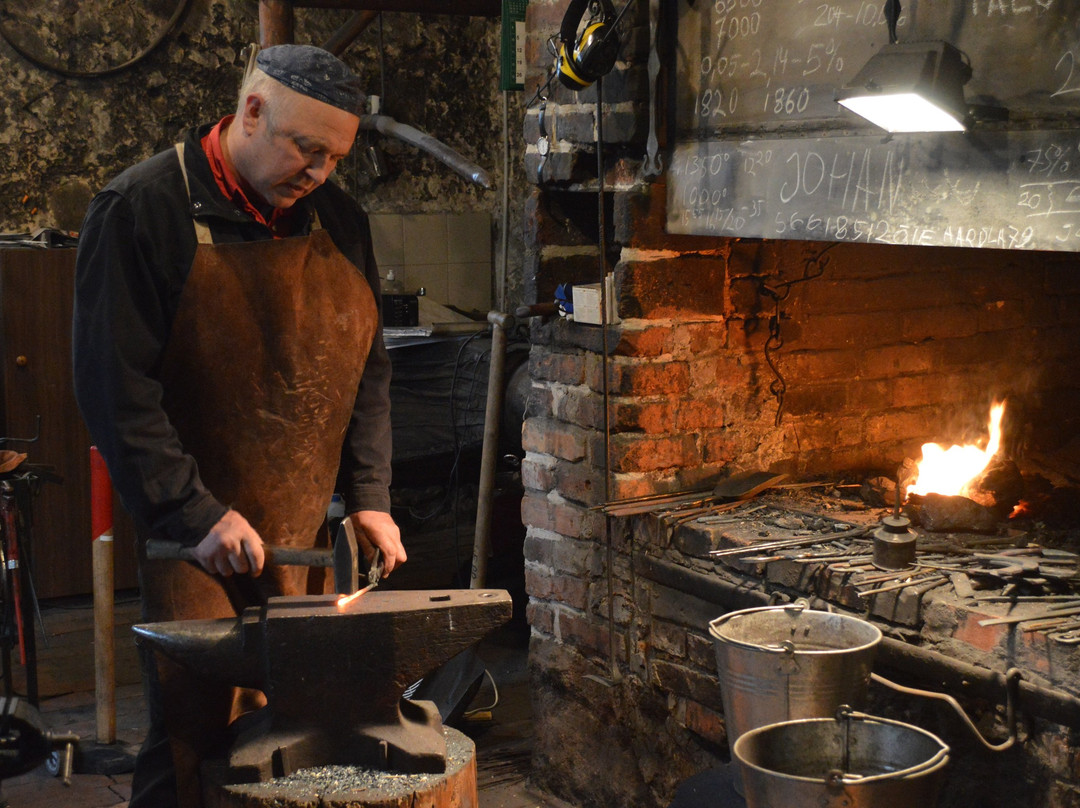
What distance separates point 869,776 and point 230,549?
117cm

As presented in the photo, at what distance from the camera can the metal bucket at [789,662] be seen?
2.10 meters

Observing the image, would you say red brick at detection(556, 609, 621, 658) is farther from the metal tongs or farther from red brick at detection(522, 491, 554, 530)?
the metal tongs

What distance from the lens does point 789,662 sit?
2098 millimetres

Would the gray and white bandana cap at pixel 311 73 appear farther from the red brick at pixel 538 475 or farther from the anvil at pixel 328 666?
the red brick at pixel 538 475

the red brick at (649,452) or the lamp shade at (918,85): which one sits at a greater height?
the lamp shade at (918,85)

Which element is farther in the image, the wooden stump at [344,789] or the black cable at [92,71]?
the black cable at [92,71]

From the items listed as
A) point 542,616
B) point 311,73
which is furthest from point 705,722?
point 311,73

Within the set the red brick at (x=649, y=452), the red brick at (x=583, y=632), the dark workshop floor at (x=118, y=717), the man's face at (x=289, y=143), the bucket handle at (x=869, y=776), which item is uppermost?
the man's face at (x=289, y=143)

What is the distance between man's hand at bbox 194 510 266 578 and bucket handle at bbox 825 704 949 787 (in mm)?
1054

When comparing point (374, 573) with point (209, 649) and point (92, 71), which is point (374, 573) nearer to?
point (209, 649)

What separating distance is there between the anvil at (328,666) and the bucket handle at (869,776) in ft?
1.98

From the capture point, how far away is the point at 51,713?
4215mm

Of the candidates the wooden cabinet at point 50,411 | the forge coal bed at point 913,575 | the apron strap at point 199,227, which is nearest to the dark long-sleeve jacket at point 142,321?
the apron strap at point 199,227

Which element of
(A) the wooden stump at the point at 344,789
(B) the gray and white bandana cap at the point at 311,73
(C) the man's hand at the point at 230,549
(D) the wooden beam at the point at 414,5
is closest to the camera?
(A) the wooden stump at the point at 344,789
